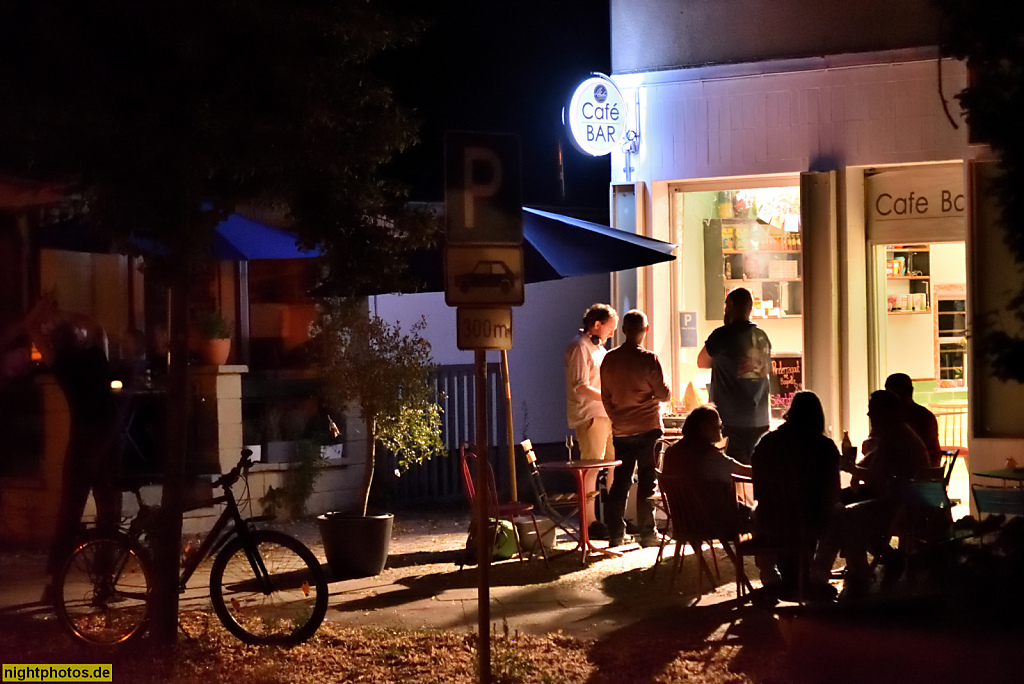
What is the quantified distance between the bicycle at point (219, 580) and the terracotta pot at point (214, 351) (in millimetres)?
4494

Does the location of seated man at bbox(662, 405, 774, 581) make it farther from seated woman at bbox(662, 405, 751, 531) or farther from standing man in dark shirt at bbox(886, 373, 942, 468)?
standing man in dark shirt at bbox(886, 373, 942, 468)

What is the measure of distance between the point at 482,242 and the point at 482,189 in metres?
0.25

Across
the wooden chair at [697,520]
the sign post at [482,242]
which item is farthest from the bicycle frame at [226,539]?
the wooden chair at [697,520]

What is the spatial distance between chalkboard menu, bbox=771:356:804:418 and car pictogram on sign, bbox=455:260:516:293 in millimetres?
6106

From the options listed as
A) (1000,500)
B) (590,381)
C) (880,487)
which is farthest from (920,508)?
(590,381)

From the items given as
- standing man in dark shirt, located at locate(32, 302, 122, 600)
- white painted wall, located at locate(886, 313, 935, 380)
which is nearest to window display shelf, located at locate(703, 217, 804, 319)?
white painted wall, located at locate(886, 313, 935, 380)

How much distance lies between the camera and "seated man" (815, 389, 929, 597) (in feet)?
23.8

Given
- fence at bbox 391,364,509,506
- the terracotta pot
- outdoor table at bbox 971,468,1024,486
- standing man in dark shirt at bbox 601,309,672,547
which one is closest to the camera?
outdoor table at bbox 971,468,1024,486

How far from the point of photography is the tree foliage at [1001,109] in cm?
512

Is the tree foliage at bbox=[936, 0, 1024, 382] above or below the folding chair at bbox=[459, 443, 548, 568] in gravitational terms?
above

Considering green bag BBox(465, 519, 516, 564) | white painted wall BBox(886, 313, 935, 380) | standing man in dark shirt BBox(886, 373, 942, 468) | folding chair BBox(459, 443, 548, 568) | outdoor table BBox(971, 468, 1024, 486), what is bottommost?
green bag BBox(465, 519, 516, 564)

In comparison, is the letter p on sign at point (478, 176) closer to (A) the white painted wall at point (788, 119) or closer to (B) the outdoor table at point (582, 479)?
(B) the outdoor table at point (582, 479)

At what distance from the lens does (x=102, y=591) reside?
275 inches

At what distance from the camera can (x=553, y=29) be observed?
78.4ft
